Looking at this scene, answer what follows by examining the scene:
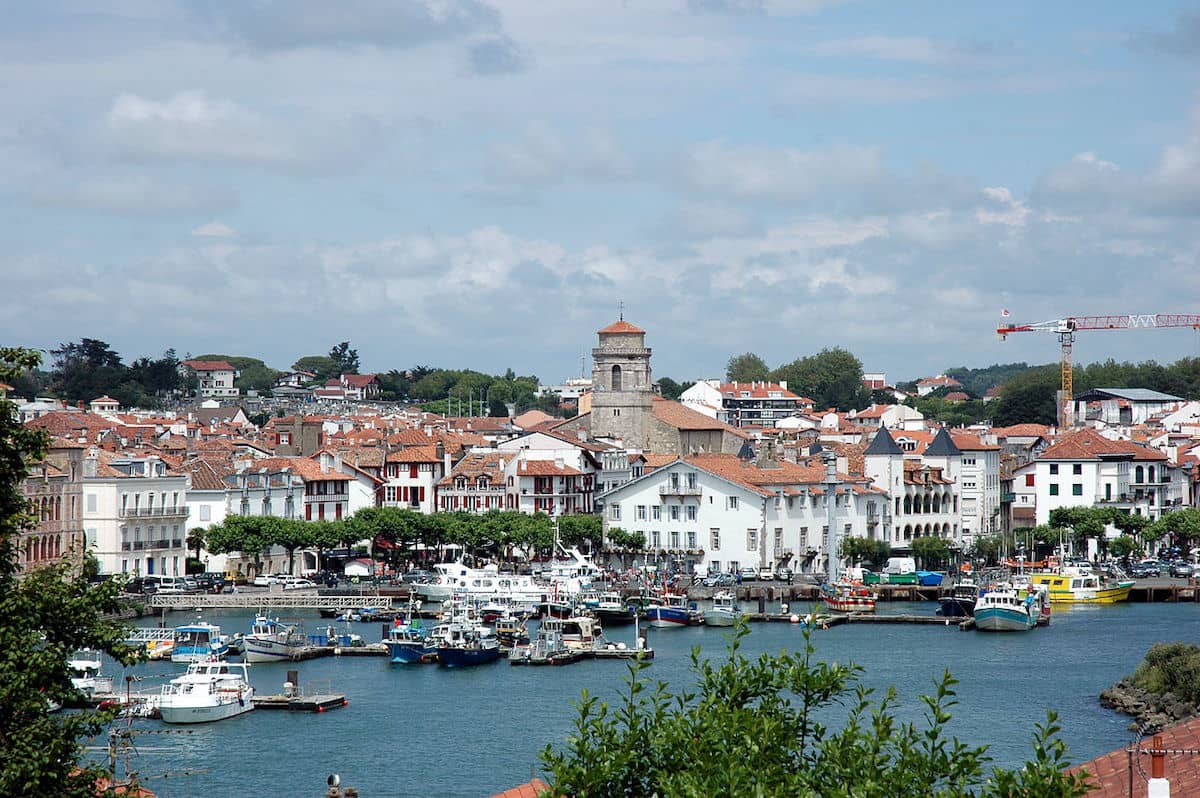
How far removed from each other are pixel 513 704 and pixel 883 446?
34.3 m

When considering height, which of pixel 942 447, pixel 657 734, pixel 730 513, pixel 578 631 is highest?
pixel 942 447

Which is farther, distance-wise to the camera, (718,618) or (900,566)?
(900,566)

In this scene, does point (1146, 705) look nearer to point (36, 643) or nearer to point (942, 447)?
point (36, 643)

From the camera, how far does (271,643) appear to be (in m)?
43.0

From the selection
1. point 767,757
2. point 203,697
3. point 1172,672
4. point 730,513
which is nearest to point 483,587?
point 730,513

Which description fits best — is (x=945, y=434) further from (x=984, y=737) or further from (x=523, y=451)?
(x=984, y=737)

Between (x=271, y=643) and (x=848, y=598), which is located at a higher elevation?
(x=848, y=598)

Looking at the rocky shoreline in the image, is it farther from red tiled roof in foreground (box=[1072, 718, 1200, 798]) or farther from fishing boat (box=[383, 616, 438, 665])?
fishing boat (box=[383, 616, 438, 665])

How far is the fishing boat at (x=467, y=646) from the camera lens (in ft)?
142

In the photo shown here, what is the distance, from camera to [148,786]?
29031mm

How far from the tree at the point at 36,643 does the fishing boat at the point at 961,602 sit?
39875 mm

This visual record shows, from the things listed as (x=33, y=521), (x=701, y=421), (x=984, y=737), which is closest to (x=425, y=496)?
(x=701, y=421)

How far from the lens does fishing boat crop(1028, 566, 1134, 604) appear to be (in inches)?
2291

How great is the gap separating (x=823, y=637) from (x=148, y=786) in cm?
2289
